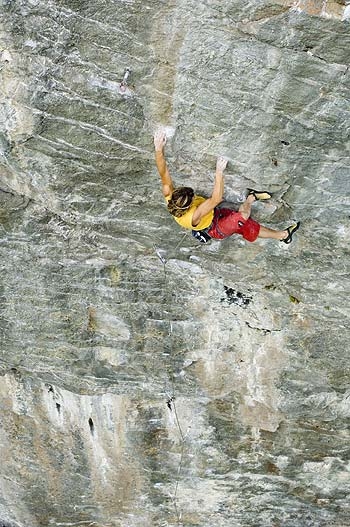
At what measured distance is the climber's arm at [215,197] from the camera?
23.9ft

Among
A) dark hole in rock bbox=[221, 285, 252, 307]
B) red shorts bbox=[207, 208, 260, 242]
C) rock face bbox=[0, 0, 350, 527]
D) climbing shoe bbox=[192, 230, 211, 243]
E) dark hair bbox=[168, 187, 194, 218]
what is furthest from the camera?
dark hole in rock bbox=[221, 285, 252, 307]

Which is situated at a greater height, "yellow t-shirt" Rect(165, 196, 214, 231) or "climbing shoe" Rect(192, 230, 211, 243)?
"yellow t-shirt" Rect(165, 196, 214, 231)

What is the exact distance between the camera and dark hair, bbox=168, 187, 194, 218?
7258 millimetres

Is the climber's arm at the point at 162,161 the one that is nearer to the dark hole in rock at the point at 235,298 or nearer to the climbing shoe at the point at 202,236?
the climbing shoe at the point at 202,236

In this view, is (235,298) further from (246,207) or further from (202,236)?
(246,207)

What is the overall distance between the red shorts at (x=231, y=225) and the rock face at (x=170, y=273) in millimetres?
309

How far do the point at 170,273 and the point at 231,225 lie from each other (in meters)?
1.60

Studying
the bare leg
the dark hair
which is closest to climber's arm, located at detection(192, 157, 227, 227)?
the dark hair

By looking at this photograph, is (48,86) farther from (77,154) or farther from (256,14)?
(256,14)

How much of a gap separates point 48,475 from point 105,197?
18.1 feet

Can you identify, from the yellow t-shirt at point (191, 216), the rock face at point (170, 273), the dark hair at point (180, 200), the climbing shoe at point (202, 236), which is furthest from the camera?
the climbing shoe at point (202, 236)

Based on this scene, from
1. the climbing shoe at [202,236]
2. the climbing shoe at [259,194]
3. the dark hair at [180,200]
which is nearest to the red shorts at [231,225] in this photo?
the climbing shoe at [202,236]

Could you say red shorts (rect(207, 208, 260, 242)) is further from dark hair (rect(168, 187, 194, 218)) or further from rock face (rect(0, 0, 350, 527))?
dark hair (rect(168, 187, 194, 218))

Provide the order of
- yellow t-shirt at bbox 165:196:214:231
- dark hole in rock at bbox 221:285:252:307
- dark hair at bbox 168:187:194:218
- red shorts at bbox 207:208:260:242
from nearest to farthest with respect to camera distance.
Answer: dark hair at bbox 168:187:194:218
yellow t-shirt at bbox 165:196:214:231
red shorts at bbox 207:208:260:242
dark hole in rock at bbox 221:285:252:307
